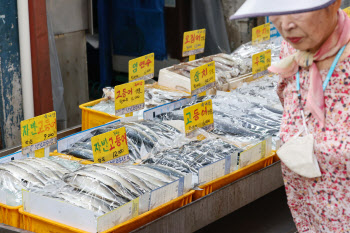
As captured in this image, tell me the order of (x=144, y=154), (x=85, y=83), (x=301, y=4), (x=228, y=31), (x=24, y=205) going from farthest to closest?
(x=228, y=31), (x=85, y=83), (x=144, y=154), (x=24, y=205), (x=301, y=4)

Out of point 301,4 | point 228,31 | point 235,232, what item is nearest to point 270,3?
point 301,4

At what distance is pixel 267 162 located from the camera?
138 inches

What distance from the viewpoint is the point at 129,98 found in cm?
394

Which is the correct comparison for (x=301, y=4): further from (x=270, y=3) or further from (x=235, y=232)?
(x=235, y=232)

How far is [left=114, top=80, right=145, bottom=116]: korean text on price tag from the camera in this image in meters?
3.84

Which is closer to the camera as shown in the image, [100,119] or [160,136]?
[160,136]

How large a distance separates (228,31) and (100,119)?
12.2 feet

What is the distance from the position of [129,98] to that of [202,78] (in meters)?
0.70

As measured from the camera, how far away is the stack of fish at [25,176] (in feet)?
9.29

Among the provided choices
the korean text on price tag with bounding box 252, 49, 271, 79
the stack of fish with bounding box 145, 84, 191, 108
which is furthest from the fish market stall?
the korean text on price tag with bounding box 252, 49, 271, 79

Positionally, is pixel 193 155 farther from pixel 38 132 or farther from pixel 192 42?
pixel 192 42

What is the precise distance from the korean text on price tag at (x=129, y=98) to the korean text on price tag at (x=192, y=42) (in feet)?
3.69

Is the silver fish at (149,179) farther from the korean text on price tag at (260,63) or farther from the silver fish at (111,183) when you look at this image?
the korean text on price tag at (260,63)

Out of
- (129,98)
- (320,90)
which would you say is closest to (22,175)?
(129,98)
